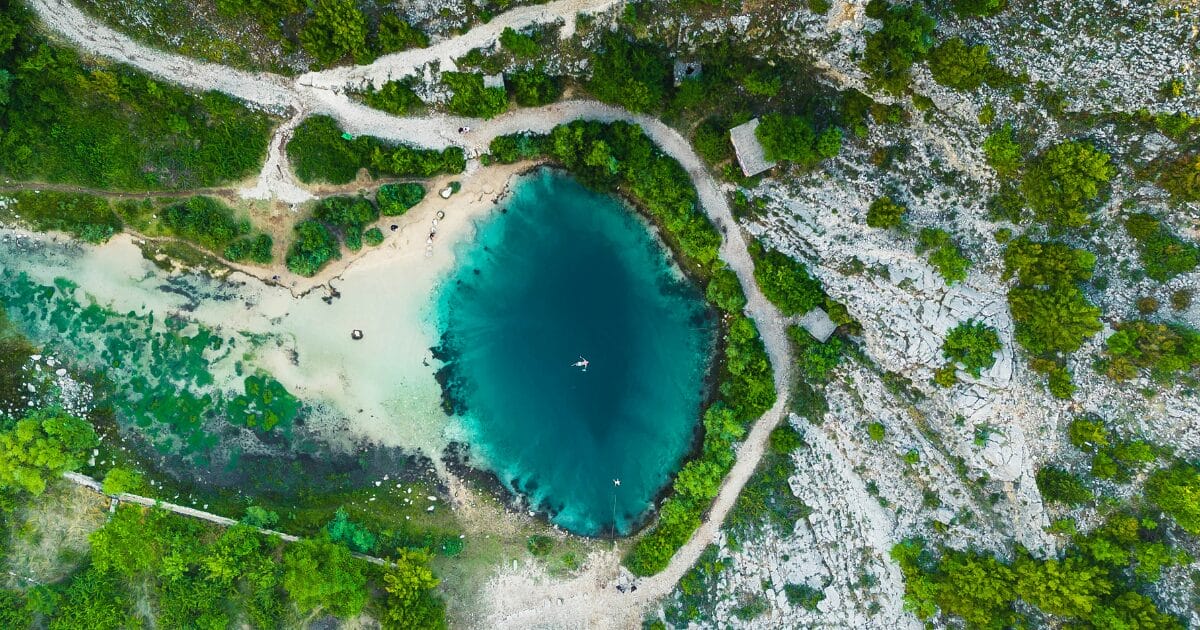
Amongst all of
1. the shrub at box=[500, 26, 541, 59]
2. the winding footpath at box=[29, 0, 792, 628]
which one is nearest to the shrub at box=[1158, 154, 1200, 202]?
the winding footpath at box=[29, 0, 792, 628]

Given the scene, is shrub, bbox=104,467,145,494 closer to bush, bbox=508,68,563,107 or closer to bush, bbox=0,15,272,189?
bush, bbox=0,15,272,189

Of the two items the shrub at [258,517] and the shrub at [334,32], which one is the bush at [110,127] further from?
the shrub at [258,517]

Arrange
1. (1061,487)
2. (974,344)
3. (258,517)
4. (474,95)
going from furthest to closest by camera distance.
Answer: (258,517) < (474,95) < (974,344) < (1061,487)

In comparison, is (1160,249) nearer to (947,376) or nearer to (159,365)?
(947,376)

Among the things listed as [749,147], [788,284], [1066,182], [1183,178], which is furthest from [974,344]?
[749,147]

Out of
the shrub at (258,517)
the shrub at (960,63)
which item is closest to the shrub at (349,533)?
the shrub at (258,517)

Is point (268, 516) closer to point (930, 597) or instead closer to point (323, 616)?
point (323, 616)
